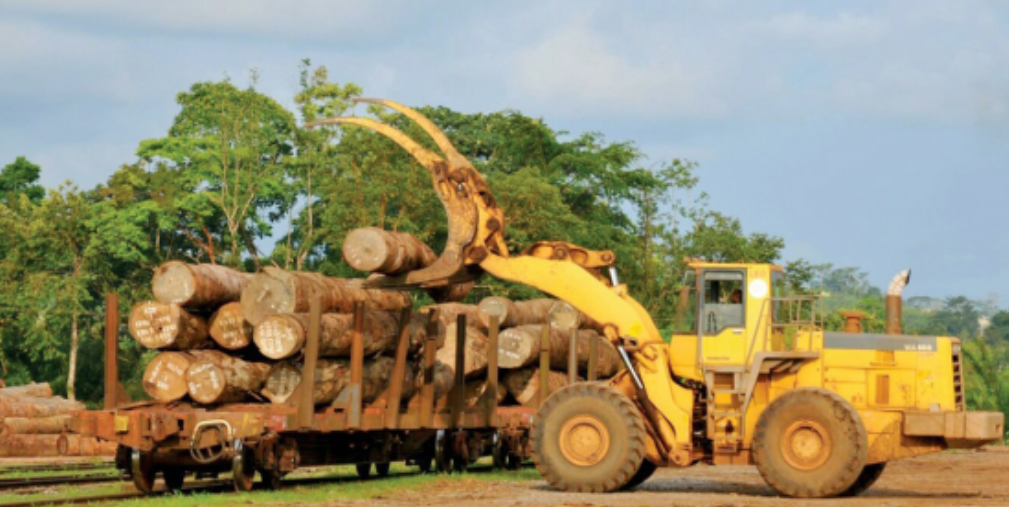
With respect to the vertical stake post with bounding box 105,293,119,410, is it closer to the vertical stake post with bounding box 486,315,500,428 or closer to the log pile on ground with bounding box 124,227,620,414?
the log pile on ground with bounding box 124,227,620,414

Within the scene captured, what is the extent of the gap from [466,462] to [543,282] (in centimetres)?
531

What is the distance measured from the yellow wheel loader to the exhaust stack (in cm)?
55

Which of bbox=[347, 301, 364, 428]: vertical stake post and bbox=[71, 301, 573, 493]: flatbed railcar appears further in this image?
bbox=[347, 301, 364, 428]: vertical stake post

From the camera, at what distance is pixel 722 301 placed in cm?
2036

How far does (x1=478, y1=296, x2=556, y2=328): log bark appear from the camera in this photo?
27438 mm

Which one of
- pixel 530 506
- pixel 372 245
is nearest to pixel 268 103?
pixel 372 245

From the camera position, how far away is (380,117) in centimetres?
6512

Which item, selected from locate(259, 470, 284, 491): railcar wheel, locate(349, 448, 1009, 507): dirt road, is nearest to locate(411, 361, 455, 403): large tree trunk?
locate(349, 448, 1009, 507): dirt road

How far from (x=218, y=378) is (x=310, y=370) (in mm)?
Result: 1225

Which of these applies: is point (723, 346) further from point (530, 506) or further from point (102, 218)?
point (102, 218)

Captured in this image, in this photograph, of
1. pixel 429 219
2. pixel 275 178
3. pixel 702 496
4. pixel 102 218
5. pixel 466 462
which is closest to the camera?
pixel 702 496

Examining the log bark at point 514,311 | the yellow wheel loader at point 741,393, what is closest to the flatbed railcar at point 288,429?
the log bark at point 514,311

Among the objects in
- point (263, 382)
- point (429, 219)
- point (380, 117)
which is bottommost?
point (263, 382)

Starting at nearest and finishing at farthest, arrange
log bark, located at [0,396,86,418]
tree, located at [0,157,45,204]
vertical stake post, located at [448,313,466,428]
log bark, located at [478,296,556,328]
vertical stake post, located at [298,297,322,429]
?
vertical stake post, located at [298,297,322,429], vertical stake post, located at [448,313,466,428], log bark, located at [478,296,556,328], log bark, located at [0,396,86,418], tree, located at [0,157,45,204]
